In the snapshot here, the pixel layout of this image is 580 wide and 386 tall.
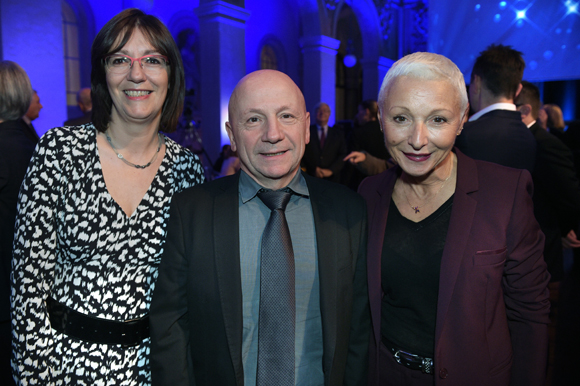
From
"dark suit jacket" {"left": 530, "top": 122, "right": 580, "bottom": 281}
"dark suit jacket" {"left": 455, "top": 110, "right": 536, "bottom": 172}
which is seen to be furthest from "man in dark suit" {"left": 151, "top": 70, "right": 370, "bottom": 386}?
"dark suit jacket" {"left": 530, "top": 122, "right": 580, "bottom": 281}

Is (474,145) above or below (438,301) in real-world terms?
above

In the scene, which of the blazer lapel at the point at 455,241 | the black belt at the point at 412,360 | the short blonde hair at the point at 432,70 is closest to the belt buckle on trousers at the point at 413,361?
the black belt at the point at 412,360

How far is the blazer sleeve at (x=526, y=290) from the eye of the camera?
1354 mm

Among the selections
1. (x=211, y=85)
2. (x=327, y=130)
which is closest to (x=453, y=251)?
(x=327, y=130)

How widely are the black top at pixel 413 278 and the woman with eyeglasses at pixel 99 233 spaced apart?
866 mm

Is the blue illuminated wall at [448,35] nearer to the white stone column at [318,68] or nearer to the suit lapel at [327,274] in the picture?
the white stone column at [318,68]

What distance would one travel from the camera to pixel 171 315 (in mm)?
1297

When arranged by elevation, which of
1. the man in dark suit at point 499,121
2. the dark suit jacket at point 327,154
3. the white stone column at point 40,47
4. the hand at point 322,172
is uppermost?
the white stone column at point 40,47

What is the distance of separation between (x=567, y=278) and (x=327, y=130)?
3.67 metres

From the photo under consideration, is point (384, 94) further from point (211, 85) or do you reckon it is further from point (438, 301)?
point (211, 85)

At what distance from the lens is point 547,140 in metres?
2.61

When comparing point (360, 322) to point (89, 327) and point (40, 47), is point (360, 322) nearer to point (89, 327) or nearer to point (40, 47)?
point (89, 327)

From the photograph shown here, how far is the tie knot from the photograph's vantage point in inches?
52.6

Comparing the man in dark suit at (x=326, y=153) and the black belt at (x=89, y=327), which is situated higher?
the man in dark suit at (x=326, y=153)
